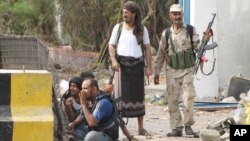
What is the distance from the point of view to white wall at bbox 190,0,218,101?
11.6 meters

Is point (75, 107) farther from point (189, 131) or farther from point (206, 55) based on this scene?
point (206, 55)

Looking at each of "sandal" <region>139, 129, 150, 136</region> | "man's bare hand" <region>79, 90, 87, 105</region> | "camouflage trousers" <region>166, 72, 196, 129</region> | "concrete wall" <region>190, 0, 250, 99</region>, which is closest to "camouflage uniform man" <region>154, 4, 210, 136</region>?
"camouflage trousers" <region>166, 72, 196, 129</region>

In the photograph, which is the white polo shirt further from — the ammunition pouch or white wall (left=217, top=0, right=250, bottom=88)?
white wall (left=217, top=0, right=250, bottom=88)

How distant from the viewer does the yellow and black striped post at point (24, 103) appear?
5156mm

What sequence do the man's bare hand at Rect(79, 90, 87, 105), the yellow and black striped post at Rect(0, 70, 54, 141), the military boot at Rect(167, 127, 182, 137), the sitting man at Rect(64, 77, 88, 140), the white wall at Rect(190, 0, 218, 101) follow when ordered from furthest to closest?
1. the white wall at Rect(190, 0, 218, 101)
2. the military boot at Rect(167, 127, 182, 137)
3. the sitting man at Rect(64, 77, 88, 140)
4. the man's bare hand at Rect(79, 90, 87, 105)
5. the yellow and black striped post at Rect(0, 70, 54, 141)

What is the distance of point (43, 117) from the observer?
17.2ft

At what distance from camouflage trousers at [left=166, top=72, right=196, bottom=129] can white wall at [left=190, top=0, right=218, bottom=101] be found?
9.41 feet

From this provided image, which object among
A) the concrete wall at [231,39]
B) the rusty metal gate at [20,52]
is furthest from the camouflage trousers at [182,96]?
the concrete wall at [231,39]

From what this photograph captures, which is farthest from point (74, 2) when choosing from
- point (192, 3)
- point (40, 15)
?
point (192, 3)

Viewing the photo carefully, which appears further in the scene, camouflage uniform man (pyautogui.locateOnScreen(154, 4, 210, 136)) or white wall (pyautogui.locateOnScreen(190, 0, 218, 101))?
white wall (pyautogui.locateOnScreen(190, 0, 218, 101))

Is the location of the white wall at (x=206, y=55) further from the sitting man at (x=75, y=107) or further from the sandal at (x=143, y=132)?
the sitting man at (x=75, y=107)

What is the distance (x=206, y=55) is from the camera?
11.5 metres

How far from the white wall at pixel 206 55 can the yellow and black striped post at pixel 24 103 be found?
653cm

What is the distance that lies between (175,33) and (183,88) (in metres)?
0.68
